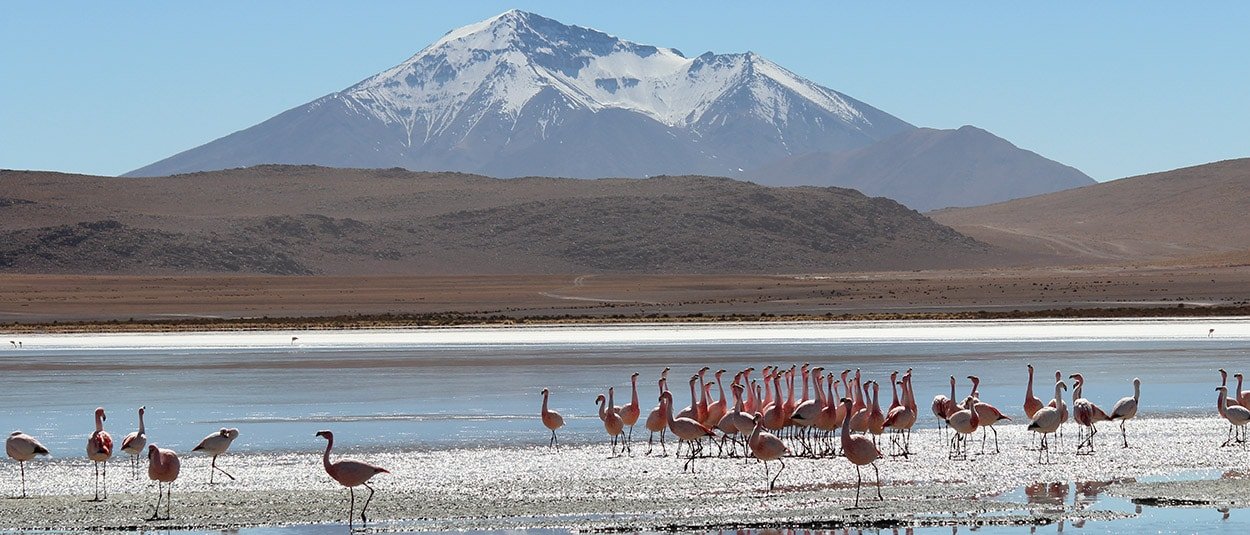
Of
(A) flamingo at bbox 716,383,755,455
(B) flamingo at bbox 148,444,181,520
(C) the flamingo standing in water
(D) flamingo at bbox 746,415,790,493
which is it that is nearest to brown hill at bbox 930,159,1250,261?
(C) the flamingo standing in water

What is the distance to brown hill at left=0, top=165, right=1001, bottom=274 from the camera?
111 metres

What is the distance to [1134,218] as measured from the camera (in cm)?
15238

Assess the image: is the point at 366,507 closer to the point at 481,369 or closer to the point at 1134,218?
the point at 481,369

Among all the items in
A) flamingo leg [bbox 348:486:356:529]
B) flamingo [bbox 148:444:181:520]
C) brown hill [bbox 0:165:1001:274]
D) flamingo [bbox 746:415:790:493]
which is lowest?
flamingo leg [bbox 348:486:356:529]

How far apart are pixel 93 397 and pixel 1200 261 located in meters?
80.9

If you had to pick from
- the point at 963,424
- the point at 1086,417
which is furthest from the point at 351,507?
the point at 1086,417

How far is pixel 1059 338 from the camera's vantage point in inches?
1407

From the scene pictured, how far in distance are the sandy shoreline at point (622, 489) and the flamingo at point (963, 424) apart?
20 cm

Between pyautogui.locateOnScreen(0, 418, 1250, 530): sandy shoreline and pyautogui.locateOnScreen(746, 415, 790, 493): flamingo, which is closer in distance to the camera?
pyautogui.locateOnScreen(0, 418, 1250, 530): sandy shoreline

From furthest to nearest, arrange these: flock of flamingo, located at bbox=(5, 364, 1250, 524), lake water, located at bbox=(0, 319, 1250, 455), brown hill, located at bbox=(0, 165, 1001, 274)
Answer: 1. brown hill, located at bbox=(0, 165, 1001, 274)
2. lake water, located at bbox=(0, 319, 1250, 455)
3. flock of flamingo, located at bbox=(5, 364, 1250, 524)

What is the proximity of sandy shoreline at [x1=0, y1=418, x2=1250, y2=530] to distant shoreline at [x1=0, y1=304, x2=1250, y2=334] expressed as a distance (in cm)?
2749

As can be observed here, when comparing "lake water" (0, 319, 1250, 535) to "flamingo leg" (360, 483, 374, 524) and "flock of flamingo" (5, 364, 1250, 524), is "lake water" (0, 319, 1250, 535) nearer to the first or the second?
"flamingo leg" (360, 483, 374, 524)

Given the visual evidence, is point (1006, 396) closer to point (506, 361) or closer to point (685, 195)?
point (506, 361)

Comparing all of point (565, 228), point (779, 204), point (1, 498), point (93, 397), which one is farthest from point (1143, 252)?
point (1, 498)
